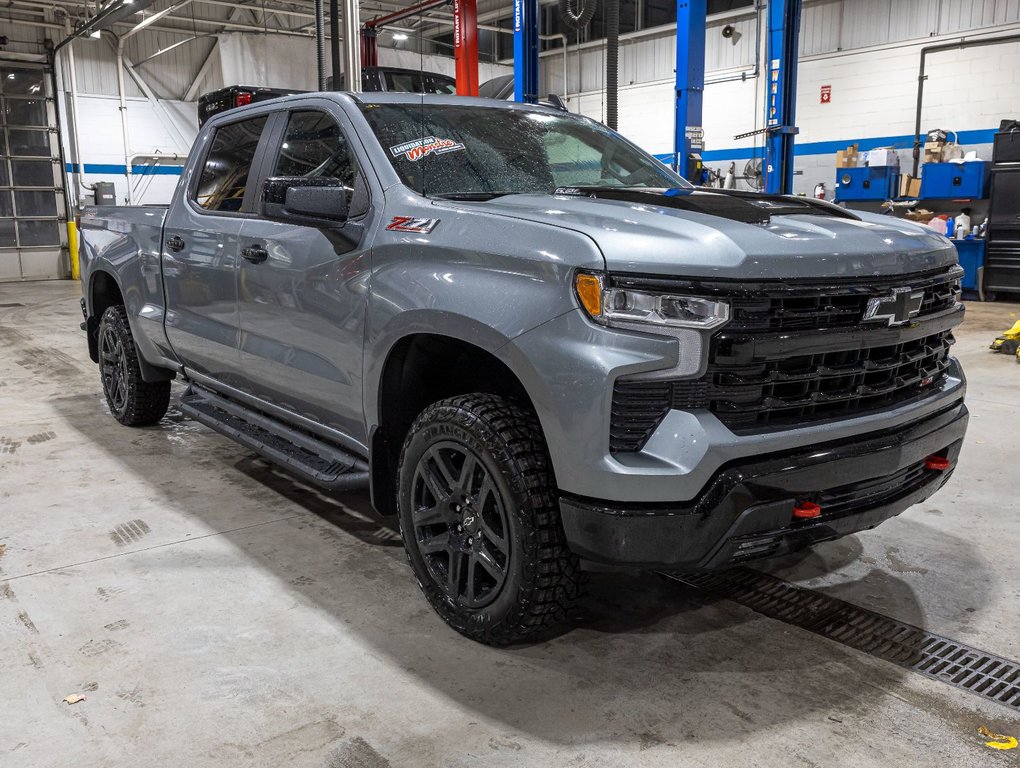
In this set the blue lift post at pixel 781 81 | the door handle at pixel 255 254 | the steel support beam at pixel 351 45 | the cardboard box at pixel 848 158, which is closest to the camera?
the door handle at pixel 255 254

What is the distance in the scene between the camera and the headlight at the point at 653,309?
79.2 inches

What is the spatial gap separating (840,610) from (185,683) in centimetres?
199

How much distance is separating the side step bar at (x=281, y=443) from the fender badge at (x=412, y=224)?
2.76 ft

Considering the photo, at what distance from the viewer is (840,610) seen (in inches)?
109

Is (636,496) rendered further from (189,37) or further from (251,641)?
(189,37)

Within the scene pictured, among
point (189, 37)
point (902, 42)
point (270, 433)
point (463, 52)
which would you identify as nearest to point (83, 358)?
point (463, 52)

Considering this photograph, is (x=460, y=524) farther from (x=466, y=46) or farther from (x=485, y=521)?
(x=466, y=46)

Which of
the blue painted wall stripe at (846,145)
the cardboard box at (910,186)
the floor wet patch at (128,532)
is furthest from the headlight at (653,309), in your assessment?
the blue painted wall stripe at (846,145)

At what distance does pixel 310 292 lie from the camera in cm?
299

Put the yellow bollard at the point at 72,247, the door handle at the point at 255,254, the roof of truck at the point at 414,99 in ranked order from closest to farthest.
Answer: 1. the roof of truck at the point at 414,99
2. the door handle at the point at 255,254
3. the yellow bollard at the point at 72,247

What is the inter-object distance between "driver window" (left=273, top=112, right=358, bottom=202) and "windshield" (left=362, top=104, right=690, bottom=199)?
0.48 feet

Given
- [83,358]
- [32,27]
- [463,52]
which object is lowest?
[83,358]

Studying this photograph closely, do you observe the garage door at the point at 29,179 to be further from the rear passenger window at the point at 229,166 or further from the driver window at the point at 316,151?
the driver window at the point at 316,151

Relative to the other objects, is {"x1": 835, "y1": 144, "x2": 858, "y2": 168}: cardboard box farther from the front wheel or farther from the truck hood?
the front wheel
